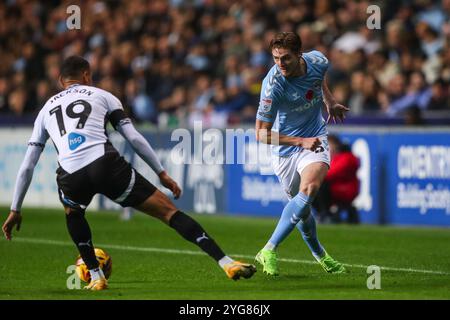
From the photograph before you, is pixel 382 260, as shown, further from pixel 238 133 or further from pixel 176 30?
pixel 176 30

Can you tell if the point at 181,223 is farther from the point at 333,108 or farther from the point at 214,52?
the point at 214,52

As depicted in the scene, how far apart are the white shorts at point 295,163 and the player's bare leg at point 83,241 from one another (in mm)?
2248

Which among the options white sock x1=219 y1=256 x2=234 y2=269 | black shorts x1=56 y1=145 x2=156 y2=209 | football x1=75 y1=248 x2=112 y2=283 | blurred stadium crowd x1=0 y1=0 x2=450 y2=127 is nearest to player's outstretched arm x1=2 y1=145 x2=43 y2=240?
black shorts x1=56 y1=145 x2=156 y2=209

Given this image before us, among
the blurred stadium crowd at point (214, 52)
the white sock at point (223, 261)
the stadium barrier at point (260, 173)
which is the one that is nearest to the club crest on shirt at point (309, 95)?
the white sock at point (223, 261)

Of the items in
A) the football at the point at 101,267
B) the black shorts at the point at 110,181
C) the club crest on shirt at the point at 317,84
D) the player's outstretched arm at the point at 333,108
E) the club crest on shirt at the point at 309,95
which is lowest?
the football at the point at 101,267

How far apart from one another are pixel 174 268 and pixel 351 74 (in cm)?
923

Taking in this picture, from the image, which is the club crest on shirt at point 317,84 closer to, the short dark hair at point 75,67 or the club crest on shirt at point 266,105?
the club crest on shirt at point 266,105

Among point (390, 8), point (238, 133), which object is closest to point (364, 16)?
point (390, 8)

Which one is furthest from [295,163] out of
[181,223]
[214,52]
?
[214,52]

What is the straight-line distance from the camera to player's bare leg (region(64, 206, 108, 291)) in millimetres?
9312

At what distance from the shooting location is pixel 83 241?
9328mm

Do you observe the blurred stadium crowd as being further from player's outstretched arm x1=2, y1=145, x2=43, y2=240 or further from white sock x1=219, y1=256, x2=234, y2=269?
white sock x1=219, y1=256, x2=234, y2=269

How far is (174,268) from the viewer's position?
36.8 feet

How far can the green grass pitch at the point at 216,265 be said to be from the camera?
9.12 meters
